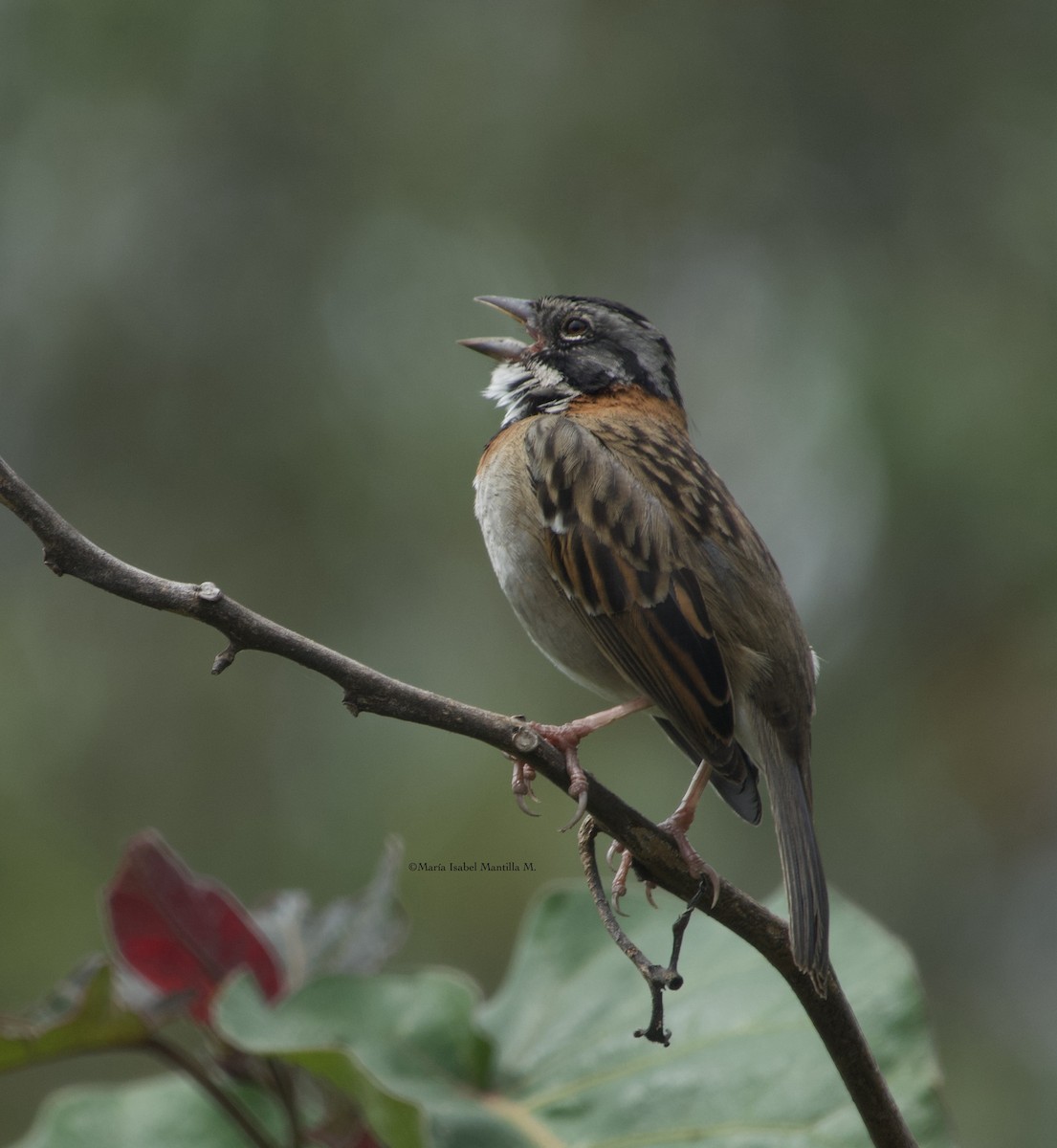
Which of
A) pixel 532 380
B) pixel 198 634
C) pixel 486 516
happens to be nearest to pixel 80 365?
pixel 198 634

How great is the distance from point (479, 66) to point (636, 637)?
21.5ft

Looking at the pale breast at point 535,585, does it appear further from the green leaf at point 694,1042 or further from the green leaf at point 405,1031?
the green leaf at point 405,1031

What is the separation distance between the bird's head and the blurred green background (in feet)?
10.2

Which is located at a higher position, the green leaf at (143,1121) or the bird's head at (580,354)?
the bird's head at (580,354)

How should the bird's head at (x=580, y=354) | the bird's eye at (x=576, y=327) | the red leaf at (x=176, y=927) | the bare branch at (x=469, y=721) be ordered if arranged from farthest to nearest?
the bird's eye at (x=576, y=327) → the bird's head at (x=580, y=354) → the red leaf at (x=176, y=927) → the bare branch at (x=469, y=721)

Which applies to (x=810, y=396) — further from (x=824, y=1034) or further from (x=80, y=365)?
(x=824, y=1034)

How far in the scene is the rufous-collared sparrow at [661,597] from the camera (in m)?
3.19

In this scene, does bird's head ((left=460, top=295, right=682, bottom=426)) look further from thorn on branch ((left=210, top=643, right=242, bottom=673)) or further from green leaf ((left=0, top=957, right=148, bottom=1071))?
thorn on branch ((left=210, top=643, right=242, bottom=673))

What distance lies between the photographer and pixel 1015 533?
7.52 meters

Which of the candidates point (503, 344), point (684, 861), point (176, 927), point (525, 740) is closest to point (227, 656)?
point (525, 740)

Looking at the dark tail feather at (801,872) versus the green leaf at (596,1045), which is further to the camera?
the green leaf at (596,1045)

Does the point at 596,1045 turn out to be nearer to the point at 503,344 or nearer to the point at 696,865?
the point at 696,865

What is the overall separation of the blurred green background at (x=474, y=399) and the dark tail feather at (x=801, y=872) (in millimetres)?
3709

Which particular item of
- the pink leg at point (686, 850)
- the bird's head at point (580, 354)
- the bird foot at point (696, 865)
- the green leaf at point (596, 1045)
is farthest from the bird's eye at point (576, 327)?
the bird foot at point (696, 865)
